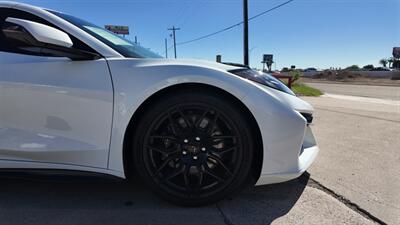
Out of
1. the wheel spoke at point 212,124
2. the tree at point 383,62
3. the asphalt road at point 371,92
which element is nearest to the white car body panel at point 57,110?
the wheel spoke at point 212,124

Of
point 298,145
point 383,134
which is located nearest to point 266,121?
point 298,145

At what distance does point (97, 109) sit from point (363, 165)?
286 cm

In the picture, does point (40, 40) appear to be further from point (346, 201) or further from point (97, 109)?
point (346, 201)

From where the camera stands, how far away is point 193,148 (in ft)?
8.02

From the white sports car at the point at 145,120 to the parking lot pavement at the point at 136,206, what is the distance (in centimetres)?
12

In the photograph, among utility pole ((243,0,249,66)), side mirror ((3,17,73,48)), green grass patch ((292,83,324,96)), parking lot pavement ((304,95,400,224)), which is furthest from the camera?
utility pole ((243,0,249,66))

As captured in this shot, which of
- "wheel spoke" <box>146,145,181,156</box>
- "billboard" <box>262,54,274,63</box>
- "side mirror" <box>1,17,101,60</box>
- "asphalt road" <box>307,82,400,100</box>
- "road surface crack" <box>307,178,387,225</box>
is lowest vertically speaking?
"asphalt road" <box>307,82,400,100</box>

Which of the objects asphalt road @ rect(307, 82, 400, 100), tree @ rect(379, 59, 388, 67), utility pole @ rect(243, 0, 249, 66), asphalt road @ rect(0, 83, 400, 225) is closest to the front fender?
asphalt road @ rect(0, 83, 400, 225)

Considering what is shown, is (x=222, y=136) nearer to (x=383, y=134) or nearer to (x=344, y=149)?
(x=344, y=149)

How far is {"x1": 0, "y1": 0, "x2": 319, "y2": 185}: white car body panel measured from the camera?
2.36 meters

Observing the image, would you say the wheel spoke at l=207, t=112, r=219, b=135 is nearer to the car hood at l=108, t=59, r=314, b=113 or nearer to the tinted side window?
the car hood at l=108, t=59, r=314, b=113

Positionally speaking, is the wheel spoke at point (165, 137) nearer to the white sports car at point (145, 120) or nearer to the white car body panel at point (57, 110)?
the white sports car at point (145, 120)

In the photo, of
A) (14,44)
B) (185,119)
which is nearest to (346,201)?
(185,119)

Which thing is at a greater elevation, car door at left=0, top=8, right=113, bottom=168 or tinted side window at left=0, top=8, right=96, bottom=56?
tinted side window at left=0, top=8, right=96, bottom=56
